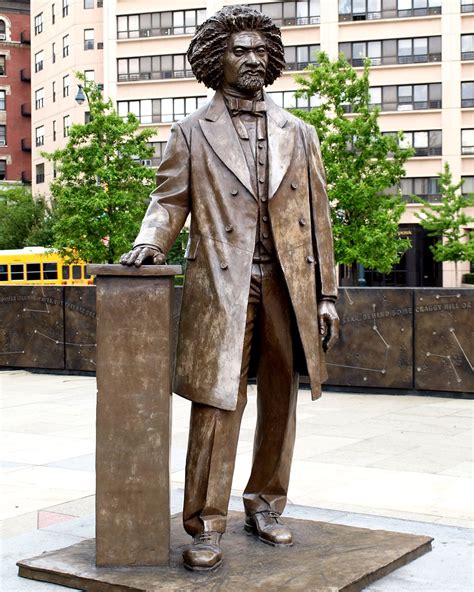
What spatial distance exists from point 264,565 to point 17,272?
3679 centimetres

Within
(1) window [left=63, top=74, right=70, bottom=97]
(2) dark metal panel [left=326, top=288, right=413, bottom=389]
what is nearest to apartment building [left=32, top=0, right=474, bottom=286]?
(1) window [left=63, top=74, right=70, bottom=97]

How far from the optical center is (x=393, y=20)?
52125 millimetres

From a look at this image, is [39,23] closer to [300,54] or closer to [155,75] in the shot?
[155,75]

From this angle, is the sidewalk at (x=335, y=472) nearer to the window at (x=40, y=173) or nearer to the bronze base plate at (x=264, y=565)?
the bronze base plate at (x=264, y=565)

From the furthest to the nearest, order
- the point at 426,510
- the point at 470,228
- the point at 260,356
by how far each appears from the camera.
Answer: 1. the point at 470,228
2. the point at 426,510
3. the point at 260,356

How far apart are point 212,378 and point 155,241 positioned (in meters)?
0.75

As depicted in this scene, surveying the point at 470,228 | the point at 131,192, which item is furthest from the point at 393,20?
the point at 131,192

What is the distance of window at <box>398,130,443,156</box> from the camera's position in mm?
51625

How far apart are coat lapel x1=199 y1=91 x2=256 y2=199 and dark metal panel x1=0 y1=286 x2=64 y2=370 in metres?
11.3

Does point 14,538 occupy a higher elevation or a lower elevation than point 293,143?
lower

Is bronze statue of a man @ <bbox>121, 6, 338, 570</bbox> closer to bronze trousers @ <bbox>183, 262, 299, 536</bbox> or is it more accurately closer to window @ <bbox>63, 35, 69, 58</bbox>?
bronze trousers @ <bbox>183, 262, 299, 536</bbox>

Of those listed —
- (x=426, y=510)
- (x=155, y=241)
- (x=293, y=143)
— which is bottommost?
(x=426, y=510)

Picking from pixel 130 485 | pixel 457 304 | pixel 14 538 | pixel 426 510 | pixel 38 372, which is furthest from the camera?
pixel 38 372

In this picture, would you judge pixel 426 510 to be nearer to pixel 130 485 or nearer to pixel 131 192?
pixel 130 485
